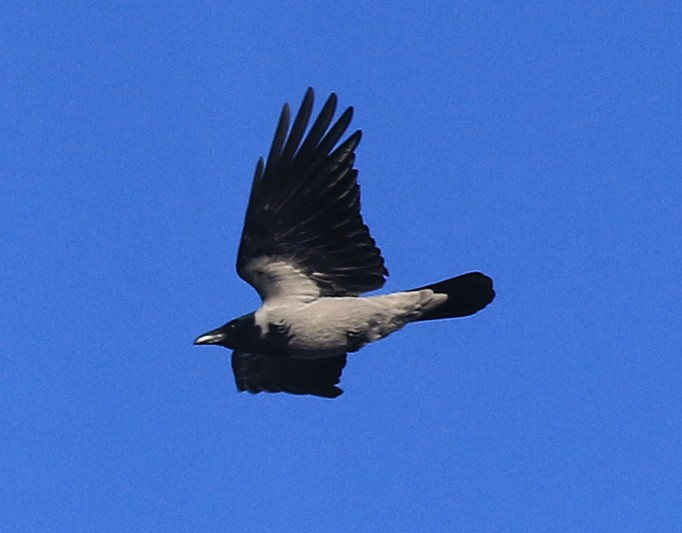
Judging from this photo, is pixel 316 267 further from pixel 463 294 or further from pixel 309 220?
pixel 463 294

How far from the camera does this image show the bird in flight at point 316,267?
16.1 meters

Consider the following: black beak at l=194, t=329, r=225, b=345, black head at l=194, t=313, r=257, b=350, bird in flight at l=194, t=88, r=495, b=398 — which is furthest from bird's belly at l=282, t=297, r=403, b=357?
black beak at l=194, t=329, r=225, b=345

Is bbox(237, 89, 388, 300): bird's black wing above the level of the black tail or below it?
above

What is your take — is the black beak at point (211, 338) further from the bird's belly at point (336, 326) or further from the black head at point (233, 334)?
the bird's belly at point (336, 326)

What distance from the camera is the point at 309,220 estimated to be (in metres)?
16.4

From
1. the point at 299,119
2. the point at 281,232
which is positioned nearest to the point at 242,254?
the point at 281,232

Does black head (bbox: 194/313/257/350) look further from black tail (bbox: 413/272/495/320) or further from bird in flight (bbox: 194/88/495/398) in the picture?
black tail (bbox: 413/272/495/320)

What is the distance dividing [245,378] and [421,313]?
2.85 meters

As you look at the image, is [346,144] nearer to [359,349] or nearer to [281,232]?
[281,232]

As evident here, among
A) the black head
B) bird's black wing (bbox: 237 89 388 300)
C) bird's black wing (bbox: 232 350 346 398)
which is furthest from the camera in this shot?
bird's black wing (bbox: 232 350 346 398)

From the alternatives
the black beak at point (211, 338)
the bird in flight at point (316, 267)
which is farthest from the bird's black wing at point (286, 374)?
the bird in flight at point (316, 267)

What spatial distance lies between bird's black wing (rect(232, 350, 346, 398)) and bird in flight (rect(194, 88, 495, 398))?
1.61 meters

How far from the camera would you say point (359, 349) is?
54.5ft

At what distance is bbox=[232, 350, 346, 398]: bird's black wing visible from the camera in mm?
18219
